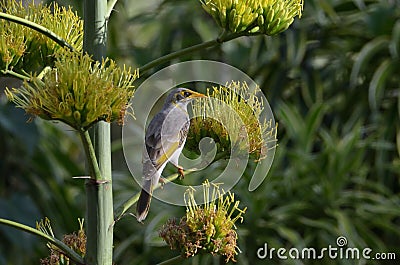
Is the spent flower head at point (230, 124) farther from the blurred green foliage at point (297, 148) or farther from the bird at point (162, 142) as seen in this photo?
the blurred green foliage at point (297, 148)

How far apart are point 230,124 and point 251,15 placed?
0.43 feet

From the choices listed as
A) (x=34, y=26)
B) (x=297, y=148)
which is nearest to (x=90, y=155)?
(x=34, y=26)

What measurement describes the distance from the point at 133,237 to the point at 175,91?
1.47 m

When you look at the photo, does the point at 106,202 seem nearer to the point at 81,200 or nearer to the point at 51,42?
the point at 51,42

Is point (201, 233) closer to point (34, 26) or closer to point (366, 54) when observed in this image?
point (34, 26)

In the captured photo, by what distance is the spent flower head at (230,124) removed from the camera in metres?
0.91

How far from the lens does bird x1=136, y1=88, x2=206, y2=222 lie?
0.86m

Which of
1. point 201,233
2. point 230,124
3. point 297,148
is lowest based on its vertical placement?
point 201,233

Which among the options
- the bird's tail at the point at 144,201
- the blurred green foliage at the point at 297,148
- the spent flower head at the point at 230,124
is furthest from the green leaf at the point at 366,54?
the bird's tail at the point at 144,201

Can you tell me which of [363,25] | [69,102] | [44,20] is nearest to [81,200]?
[363,25]

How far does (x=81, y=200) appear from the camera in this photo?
251cm

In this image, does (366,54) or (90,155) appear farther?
(366,54)

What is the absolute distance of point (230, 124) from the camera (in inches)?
35.9

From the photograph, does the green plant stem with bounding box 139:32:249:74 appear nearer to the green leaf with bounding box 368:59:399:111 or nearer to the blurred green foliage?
the blurred green foliage
